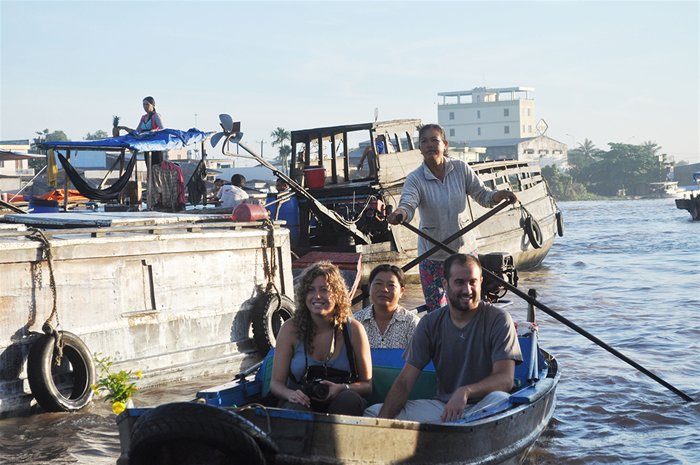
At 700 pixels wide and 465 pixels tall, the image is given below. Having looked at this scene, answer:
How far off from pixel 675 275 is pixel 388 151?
7.82 meters

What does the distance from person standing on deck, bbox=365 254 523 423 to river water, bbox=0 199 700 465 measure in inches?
90.2

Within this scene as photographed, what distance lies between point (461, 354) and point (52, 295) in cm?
477

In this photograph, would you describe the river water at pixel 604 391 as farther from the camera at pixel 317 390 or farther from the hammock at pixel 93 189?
the hammock at pixel 93 189

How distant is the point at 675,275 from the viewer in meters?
22.8

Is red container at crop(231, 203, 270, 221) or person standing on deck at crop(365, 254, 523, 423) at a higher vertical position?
red container at crop(231, 203, 270, 221)

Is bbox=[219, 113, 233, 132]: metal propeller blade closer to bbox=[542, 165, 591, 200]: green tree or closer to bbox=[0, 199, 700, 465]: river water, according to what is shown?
bbox=[0, 199, 700, 465]: river water

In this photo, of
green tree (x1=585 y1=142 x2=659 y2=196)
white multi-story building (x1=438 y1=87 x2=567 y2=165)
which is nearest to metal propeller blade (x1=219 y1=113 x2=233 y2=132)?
green tree (x1=585 y1=142 x2=659 y2=196)

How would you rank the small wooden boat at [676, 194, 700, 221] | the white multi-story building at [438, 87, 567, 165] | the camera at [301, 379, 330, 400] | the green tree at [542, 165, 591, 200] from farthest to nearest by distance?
the white multi-story building at [438, 87, 567, 165], the green tree at [542, 165, 591, 200], the small wooden boat at [676, 194, 700, 221], the camera at [301, 379, 330, 400]

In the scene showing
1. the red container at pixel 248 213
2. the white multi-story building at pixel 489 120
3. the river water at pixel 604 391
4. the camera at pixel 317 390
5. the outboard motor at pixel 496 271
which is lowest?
the river water at pixel 604 391

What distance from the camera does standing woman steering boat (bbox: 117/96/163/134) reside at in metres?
15.6

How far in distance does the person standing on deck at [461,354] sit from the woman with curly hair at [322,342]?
11.0 inches

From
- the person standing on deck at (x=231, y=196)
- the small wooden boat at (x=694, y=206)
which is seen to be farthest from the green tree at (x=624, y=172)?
the person standing on deck at (x=231, y=196)

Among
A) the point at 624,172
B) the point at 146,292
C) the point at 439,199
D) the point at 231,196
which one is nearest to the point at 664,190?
the point at 624,172

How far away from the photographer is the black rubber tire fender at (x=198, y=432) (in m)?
4.96
